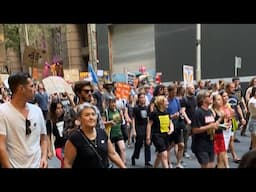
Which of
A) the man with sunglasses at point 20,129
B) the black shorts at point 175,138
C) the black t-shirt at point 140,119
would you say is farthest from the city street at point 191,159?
Answer: the man with sunglasses at point 20,129

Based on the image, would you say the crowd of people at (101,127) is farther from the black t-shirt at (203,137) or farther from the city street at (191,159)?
the city street at (191,159)

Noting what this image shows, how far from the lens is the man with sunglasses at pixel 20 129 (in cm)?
294

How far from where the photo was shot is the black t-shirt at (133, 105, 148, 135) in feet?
21.0

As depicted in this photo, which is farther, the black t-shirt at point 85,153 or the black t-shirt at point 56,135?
the black t-shirt at point 56,135

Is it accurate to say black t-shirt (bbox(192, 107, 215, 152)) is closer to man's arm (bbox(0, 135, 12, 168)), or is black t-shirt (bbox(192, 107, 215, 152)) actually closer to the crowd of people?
the crowd of people

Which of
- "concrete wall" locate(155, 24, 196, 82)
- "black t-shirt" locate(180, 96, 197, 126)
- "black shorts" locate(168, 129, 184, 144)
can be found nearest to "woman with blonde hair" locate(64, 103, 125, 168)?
"black shorts" locate(168, 129, 184, 144)

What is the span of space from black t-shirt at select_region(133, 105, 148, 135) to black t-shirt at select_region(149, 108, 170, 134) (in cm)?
77

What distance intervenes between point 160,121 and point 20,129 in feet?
9.54

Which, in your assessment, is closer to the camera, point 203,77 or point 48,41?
point 203,77
